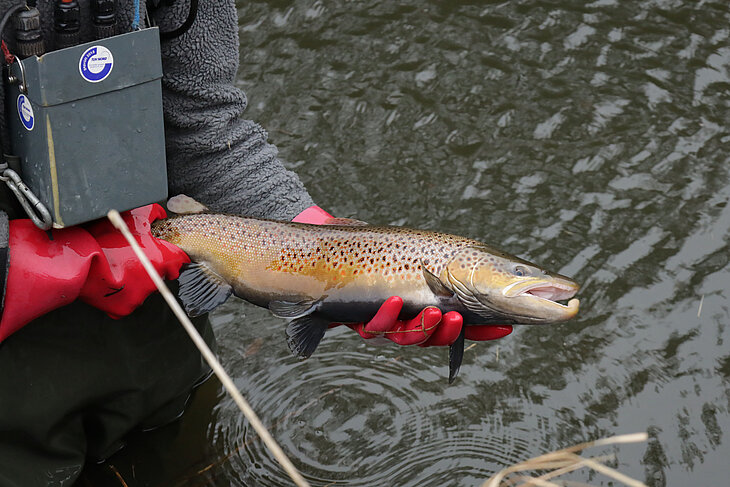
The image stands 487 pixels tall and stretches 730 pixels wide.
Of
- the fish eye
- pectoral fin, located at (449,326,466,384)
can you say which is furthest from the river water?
the fish eye

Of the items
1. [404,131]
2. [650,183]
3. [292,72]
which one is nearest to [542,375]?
[650,183]

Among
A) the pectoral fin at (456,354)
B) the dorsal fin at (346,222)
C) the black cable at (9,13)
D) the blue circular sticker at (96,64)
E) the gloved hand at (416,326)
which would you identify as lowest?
the pectoral fin at (456,354)

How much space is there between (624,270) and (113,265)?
8.56 ft

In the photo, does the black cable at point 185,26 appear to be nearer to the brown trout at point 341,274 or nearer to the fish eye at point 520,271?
the brown trout at point 341,274

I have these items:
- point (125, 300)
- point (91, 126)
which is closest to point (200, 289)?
point (125, 300)

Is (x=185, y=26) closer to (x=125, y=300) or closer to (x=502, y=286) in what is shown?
(x=125, y=300)

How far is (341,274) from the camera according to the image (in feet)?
9.04

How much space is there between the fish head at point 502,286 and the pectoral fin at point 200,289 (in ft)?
2.21

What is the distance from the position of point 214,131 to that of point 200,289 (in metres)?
0.57

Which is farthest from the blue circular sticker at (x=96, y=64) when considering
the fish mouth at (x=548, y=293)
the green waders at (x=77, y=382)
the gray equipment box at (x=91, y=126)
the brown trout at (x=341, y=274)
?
the fish mouth at (x=548, y=293)

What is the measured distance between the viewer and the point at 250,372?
3.85 meters

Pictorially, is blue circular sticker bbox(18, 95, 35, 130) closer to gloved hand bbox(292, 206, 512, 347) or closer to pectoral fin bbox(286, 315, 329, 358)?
pectoral fin bbox(286, 315, 329, 358)

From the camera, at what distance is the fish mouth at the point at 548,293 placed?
2.60 metres

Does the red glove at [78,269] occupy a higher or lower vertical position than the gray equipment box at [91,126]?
lower
